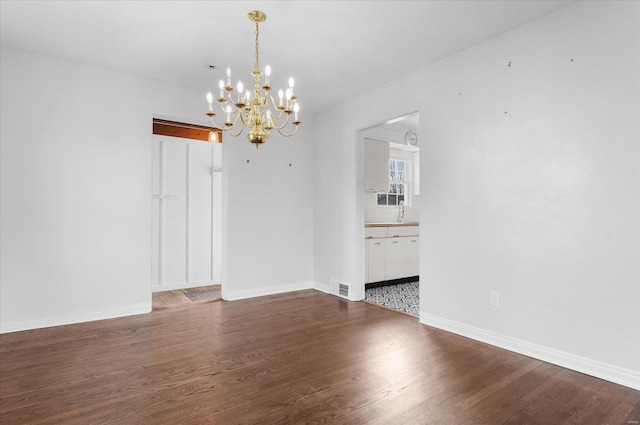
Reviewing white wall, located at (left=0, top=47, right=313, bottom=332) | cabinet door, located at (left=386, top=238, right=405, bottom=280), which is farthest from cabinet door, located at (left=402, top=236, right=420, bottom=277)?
white wall, located at (left=0, top=47, right=313, bottom=332)

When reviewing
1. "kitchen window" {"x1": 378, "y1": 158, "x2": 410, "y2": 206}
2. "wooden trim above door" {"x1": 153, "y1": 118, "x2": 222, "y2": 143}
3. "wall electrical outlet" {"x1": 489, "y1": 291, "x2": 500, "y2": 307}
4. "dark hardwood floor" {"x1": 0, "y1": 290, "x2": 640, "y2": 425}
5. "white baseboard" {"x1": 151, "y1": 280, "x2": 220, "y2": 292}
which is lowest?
"dark hardwood floor" {"x1": 0, "y1": 290, "x2": 640, "y2": 425}

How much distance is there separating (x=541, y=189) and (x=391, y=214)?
364cm

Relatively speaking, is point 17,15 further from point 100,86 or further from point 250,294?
point 250,294

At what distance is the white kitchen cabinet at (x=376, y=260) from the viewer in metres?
5.17

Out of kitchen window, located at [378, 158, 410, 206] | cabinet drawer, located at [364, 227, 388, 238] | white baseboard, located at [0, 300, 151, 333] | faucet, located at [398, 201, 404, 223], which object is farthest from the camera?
faucet, located at [398, 201, 404, 223]

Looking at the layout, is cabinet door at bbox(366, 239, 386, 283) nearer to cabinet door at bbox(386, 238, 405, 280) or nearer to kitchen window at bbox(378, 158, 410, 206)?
cabinet door at bbox(386, 238, 405, 280)

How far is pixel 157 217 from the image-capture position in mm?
5180

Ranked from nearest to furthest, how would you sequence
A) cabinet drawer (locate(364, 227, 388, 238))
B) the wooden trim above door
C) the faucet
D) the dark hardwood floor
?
1. the dark hardwood floor
2. cabinet drawer (locate(364, 227, 388, 238))
3. the wooden trim above door
4. the faucet

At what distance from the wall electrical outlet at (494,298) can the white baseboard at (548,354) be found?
249mm

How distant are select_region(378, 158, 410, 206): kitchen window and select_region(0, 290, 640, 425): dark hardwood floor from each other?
304 cm

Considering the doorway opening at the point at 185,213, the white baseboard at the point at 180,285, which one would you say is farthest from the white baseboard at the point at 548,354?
the white baseboard at the point at 180,285

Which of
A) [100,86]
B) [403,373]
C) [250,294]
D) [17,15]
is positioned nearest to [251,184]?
[250,294]

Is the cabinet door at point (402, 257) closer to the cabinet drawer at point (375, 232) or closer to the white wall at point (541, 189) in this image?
the cabinet drawer at point (375, 232)

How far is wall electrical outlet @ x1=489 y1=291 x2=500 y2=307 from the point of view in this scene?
9.84 ft
